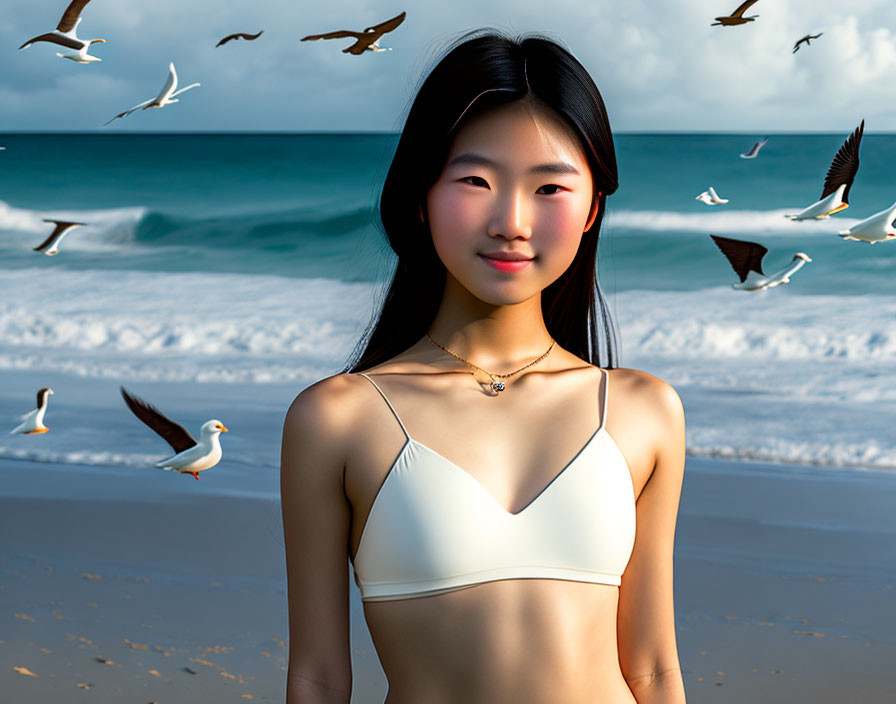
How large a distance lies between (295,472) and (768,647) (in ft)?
9.15

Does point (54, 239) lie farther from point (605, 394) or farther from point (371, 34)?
point (605, 394)

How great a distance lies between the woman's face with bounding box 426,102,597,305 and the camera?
1478mm

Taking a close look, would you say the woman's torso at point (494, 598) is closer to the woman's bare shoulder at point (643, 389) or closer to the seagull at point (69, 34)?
the woman's bare shoulder at point (643, 389)

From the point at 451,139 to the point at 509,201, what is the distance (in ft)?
0.42

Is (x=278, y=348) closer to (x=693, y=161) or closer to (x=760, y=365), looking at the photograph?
(x=760, y=365)

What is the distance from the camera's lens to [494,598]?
1.48m

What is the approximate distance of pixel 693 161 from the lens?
17781 mm

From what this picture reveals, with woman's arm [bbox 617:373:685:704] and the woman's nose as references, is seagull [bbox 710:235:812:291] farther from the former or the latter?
the woman's nose

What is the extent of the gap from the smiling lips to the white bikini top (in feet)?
0.87

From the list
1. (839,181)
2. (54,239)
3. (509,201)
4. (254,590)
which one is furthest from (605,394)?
(54,239)

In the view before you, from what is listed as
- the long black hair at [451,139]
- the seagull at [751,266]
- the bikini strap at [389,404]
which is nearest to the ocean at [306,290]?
the long black hair at [451,139]

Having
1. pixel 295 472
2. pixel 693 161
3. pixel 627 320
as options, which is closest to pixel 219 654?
pixel 295 472

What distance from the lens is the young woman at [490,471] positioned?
1479 millimetres

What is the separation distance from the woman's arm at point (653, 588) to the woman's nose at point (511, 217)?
356 mm
